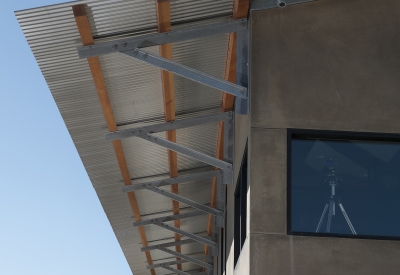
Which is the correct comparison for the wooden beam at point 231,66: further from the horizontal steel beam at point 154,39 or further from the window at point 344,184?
the window at point 344,184

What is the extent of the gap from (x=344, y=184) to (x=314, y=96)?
1153 millimetres

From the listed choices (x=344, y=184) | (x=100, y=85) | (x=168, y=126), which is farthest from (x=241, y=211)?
(x=100, y=85)

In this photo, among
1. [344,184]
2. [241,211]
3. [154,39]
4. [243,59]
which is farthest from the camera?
[241,211]

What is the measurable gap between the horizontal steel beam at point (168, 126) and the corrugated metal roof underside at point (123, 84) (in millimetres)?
181

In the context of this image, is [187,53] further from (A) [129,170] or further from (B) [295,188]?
(A) [129,170]

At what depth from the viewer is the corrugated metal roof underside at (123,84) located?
27.9 feet

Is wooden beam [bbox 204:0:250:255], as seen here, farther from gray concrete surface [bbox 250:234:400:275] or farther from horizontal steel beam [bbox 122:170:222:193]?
gray concrete surface [bbox 250:234:400:275]

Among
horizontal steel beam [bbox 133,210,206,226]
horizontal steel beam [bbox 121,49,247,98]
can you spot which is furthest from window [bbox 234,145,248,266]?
horizontal steel beam [bbox 133,210,206,226]

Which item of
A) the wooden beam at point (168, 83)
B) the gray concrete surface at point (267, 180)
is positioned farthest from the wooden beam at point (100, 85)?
the gray concrete surface at point (267, 180)

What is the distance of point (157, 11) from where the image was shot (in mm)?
8344

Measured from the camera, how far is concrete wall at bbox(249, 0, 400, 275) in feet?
24.3

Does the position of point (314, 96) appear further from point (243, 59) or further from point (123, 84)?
point (123, 84)

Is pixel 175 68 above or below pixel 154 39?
below

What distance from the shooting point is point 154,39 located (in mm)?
8742
